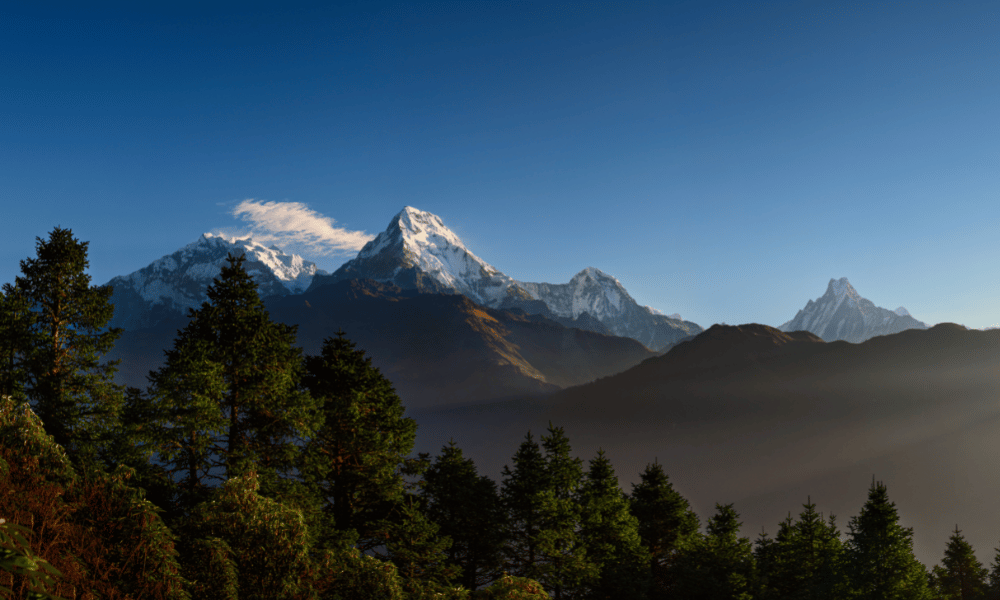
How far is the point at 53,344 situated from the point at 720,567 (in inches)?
1641

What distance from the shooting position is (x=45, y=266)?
25.5 meters

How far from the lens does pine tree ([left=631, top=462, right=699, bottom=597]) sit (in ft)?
141

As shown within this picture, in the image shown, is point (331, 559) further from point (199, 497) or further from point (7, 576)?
point (7, 576)

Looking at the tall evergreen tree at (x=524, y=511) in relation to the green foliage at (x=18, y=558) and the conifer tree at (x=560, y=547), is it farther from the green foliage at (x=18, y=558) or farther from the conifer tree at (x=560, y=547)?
the green foliage at (x=18, y=558)

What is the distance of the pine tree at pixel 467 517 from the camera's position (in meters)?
35.0

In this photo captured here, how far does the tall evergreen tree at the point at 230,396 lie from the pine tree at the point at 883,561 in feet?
116

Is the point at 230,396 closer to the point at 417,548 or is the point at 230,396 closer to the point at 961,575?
the point at 417,548

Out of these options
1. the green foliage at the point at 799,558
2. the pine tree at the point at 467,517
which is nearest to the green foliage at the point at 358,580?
the pine tree at the point at 467,517

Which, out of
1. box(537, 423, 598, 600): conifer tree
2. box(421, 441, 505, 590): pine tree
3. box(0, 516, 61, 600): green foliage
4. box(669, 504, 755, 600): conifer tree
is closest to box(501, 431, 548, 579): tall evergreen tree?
box(537, 423, 598, 600): conifer tree

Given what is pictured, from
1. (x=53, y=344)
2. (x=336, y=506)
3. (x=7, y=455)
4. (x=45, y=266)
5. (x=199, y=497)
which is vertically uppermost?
(x=45, y=266)

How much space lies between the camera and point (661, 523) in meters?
43.4

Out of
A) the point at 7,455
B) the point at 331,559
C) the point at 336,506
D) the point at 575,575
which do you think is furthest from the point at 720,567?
the point at 7,455

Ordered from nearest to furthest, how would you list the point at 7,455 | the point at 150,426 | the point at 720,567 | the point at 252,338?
the point at 7,455, the point at 150,426, the point at 252,338, the point at 720,567

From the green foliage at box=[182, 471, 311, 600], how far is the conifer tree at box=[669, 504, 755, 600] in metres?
31.3
